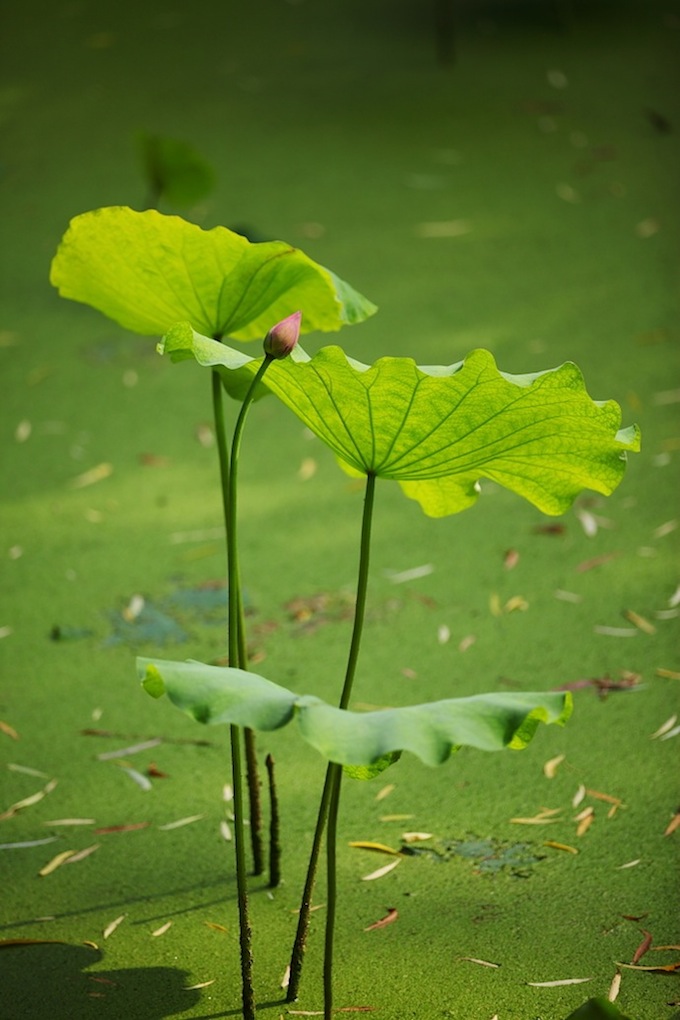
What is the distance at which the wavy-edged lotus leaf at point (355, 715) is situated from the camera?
2.78 ft

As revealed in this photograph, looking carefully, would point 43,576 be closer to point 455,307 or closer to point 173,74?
point 455,307

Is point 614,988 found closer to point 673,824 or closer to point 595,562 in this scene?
point 673,824

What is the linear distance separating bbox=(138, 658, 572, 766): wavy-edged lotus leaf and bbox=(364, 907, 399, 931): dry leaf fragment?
1.75 ft

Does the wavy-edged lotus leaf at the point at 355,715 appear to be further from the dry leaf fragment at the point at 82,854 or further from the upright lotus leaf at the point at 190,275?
the dry leaf fragment at the point at 82,854

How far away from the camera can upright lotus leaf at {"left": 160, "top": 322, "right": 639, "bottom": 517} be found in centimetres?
104

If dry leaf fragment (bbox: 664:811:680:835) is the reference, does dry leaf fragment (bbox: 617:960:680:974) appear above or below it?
above

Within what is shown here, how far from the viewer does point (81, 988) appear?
1.28 metres

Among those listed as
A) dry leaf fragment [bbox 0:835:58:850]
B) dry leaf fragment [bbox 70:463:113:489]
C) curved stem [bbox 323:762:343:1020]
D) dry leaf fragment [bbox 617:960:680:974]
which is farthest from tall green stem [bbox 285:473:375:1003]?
dry leaf fragment [bbox 70:463:113:489]

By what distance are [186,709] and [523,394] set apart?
1.36 ft

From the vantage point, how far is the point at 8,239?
3199mm

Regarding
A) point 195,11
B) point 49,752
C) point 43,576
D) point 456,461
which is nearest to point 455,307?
point 43,576

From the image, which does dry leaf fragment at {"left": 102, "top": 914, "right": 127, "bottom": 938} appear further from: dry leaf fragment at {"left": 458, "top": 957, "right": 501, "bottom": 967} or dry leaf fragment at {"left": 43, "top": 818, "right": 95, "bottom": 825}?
dry leaf fragment at {"left": 458, "top": 957, "right": 501, "bottom": 967}

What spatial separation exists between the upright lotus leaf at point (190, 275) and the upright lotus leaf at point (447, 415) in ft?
0.42

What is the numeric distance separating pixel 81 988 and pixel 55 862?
24 centimetres
